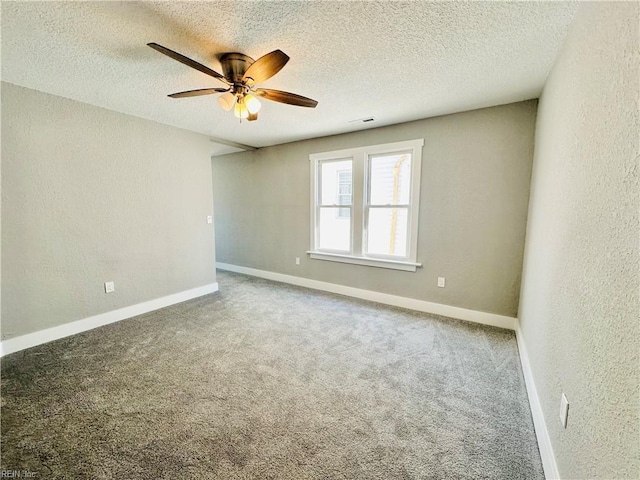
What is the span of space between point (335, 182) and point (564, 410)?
135 inches

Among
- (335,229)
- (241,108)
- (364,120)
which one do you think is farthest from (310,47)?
(335,229)

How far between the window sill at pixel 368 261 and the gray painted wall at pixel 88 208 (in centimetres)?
194

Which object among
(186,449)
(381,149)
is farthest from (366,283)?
(186,449)

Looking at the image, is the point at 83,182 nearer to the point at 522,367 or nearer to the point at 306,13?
the point at 306,13

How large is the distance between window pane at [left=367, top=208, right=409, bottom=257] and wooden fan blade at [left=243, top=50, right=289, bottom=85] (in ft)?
7.64

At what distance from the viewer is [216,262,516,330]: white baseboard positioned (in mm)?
2875

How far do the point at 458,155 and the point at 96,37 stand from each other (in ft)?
10.9

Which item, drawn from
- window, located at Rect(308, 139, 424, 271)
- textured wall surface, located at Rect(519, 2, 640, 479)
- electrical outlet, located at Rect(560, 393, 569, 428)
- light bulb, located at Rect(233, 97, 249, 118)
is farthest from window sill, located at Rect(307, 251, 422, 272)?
light bulb, located at Rect(233, 97, 249, 118)

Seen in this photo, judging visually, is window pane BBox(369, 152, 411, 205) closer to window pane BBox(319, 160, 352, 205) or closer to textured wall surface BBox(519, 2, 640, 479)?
window pane BBox(319, 160, 352, 205)

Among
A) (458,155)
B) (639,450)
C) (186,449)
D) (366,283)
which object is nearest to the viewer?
(639,450)

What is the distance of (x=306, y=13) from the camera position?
145cm

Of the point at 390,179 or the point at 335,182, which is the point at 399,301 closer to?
the point at 390,179

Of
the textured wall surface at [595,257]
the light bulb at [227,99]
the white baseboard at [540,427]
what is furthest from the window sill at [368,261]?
the light bulb at [227,99]

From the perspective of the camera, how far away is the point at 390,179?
350 cm
